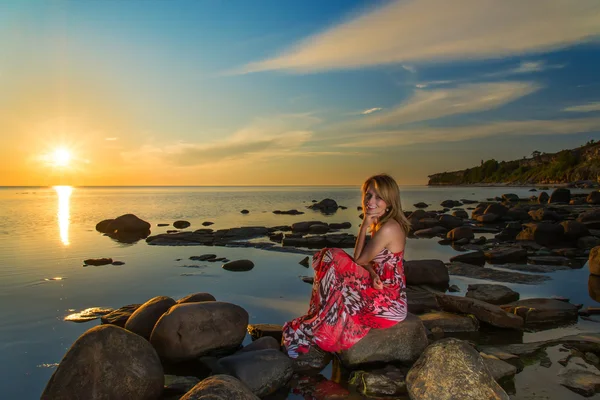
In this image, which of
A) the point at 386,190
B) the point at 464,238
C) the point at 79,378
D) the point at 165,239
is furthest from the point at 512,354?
the point at 165,239

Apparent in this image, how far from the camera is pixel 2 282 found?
11945 mm

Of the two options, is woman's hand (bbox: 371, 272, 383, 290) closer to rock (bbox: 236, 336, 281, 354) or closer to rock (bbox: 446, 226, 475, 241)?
rock (bbox: 236, 336, 281, 354)

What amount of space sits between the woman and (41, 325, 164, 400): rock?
201 cm

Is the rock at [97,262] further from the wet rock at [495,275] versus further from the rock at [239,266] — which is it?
the wet rock at [495,275]

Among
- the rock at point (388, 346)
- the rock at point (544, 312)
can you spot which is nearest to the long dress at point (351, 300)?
the rock at point (388, 346)

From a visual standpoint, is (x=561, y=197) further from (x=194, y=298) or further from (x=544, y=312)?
(x=194, y=298)

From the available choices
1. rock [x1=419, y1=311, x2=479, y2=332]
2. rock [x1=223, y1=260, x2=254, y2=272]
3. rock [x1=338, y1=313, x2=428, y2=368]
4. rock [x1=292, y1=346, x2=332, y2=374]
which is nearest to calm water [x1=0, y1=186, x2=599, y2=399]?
rock [x1=223, y1=260, x2=254, y2=272]

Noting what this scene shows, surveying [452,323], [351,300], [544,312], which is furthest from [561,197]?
[351,300]

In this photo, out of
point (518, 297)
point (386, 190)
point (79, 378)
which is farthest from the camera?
point (518, 297)

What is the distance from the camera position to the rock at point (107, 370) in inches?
183

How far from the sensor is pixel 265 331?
698cm

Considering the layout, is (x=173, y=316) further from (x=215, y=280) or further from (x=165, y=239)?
(x=165, y=239)

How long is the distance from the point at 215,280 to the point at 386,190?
25.6 feet

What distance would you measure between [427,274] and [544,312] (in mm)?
3483
